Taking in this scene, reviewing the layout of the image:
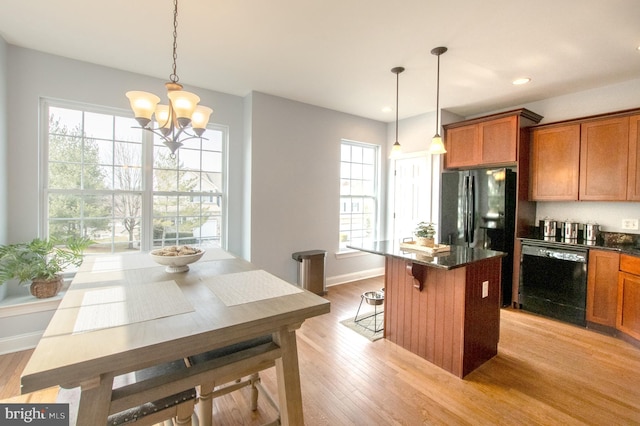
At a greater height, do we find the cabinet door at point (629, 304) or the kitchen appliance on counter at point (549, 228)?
the kitchen appliance on counter at point (549, 228)

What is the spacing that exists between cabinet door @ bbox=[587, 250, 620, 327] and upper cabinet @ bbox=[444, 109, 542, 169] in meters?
1.39

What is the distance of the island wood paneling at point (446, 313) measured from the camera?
2.22 meters

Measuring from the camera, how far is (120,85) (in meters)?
3.12

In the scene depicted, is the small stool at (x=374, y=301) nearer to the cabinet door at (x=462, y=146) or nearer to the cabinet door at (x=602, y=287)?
the cabinet door at (x=602, y=287)

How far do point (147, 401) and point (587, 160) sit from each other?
14.7 feet

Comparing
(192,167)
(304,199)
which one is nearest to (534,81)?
(304,199)

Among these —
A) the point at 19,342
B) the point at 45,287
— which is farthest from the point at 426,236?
the point at 19,342

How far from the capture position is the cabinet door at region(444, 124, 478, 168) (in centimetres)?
400

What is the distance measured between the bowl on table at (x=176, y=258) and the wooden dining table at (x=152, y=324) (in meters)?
0.06

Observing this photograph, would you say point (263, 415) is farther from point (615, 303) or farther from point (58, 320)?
point (615, 303)

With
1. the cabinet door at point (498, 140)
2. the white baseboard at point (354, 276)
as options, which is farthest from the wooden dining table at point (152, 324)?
the cabinet door at point (498, 140)

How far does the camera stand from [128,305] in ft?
4.19

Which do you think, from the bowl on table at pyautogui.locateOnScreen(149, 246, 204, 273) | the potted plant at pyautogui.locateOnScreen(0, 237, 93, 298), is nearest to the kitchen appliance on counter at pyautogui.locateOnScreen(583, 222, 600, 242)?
the bowl on table at pyautogui.locateOnScreen(149, 246, 204, 273)

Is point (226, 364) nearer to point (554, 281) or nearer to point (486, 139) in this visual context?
point (554, 281)
